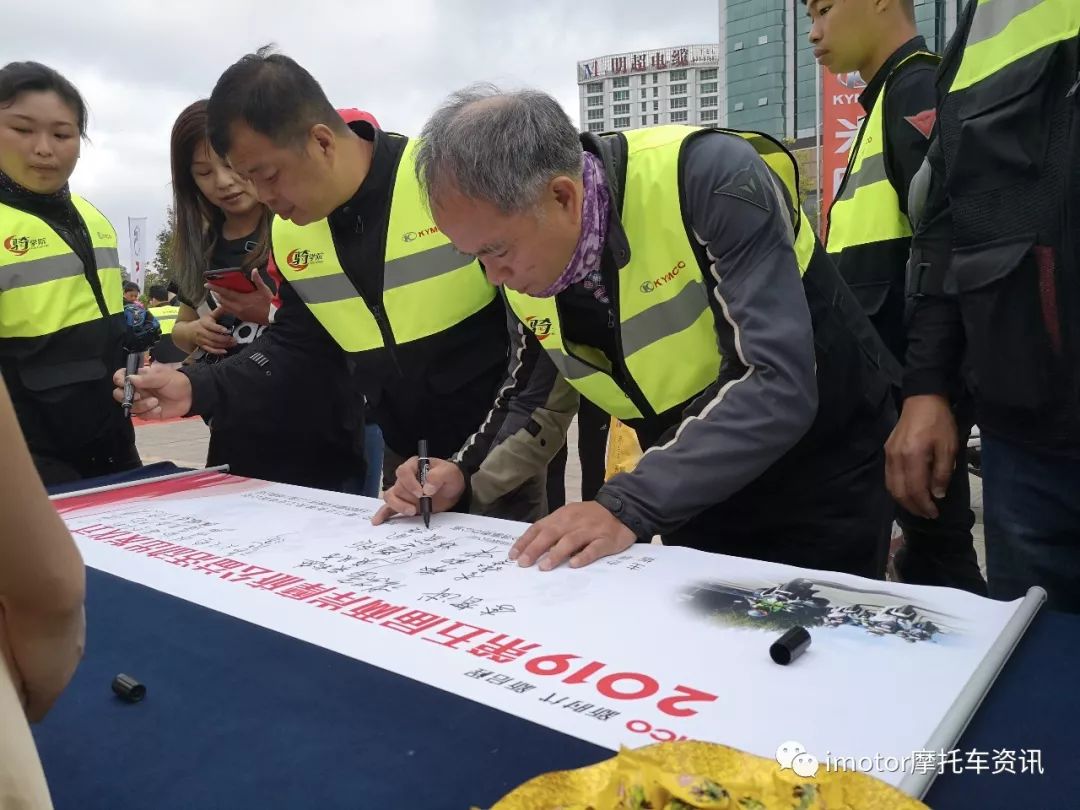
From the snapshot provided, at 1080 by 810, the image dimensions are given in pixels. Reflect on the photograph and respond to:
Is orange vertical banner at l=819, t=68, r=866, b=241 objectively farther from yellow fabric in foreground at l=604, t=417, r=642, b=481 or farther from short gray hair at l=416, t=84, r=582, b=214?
short gray hair at l=416, t=84, r=582, b=214

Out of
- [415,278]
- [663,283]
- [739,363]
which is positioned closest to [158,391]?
[415,278]

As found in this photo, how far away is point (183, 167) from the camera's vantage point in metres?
2.57

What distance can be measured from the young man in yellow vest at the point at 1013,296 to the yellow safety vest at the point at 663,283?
271 mm

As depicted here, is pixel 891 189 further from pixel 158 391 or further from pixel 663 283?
pixel 158 391

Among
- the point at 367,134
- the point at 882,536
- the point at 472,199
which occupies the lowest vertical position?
the point at 882,536

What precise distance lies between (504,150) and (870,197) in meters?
1.21

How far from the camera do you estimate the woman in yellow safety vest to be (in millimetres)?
2240

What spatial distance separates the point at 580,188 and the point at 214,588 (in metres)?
0.78

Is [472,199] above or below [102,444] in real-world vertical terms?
above

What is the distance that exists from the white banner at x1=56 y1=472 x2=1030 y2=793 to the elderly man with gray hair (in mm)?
136

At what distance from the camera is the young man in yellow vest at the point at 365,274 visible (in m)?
1.82

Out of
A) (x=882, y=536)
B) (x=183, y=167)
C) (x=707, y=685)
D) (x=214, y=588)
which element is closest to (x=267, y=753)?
(x=707, y=685)

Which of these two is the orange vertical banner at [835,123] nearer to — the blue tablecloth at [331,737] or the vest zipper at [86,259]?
the vest zipper at [86,259]

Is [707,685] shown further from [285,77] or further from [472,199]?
[285,77]
